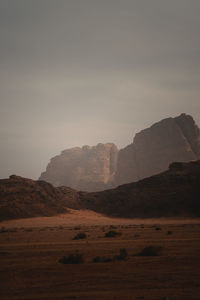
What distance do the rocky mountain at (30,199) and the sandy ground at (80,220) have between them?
3492 mm

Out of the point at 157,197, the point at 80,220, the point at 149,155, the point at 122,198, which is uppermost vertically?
the point at 149,155

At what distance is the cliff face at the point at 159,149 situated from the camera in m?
149

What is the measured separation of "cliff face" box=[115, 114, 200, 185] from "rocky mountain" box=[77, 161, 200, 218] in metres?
66.9

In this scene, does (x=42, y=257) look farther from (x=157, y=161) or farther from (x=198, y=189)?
(x=157, y=161)

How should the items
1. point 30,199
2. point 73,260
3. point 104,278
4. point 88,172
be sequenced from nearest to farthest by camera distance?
point 104,278, point 73,260, point 30,199, point 88,172

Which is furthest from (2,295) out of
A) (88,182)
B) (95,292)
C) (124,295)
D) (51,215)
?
(88,182)

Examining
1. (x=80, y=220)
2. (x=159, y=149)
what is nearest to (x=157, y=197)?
(x=80, y=220)

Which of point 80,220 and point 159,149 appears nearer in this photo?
point 80,220

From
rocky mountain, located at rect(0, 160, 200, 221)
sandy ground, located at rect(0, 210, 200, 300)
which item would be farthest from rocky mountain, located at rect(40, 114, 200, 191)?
sandy ground, located at rect(0, 210, 200, 300)

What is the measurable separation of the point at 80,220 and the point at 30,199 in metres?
15.4

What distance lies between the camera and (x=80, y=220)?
6059 centimetres

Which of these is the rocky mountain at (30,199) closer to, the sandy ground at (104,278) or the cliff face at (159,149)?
the sandy ground at (104,278)

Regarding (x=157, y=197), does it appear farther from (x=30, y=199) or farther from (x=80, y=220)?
(x=30, y=199)

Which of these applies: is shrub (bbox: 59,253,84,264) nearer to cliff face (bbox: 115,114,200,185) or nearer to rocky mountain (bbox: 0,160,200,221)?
rocky mountain (bbox: 0,160,200,221)
